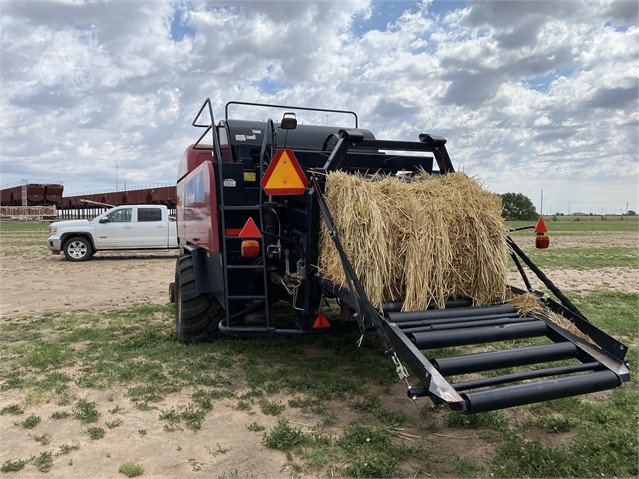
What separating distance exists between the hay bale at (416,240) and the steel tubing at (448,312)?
0.40 feet

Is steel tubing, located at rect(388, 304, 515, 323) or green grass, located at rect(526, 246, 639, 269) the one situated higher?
steel tubing, located at rect(388, 304, 515, 323)

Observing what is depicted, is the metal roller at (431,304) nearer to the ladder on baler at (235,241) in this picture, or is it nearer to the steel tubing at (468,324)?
the steel tubing at (468,324)

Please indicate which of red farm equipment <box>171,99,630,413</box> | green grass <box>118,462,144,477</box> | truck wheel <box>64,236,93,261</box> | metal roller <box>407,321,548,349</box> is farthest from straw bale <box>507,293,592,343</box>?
truck wheel <box>64,236,93,261</box>

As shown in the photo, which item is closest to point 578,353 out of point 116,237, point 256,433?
point 256,433

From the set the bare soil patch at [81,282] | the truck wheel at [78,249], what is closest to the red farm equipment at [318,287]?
the bare soil patch at [81,282]

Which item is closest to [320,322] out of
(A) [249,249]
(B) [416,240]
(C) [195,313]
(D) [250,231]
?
(A) [249,249]

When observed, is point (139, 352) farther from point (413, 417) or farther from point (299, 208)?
point (413, 417)

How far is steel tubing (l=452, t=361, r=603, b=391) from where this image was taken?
8.97 feet

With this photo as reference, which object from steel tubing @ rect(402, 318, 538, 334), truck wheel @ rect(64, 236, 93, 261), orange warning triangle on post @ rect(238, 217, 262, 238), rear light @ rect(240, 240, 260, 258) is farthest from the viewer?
truck wheel @ rect(64, 236, 93, 261)

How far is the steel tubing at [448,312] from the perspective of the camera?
11.0 feet

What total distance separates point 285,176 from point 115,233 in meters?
13.3

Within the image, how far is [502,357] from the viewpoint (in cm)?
302

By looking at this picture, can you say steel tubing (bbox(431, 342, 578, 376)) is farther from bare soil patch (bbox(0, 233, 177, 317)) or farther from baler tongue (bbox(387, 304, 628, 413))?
bare soil patch (bbox(0, 233, 177, 317))

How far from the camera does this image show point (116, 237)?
15727 mm
